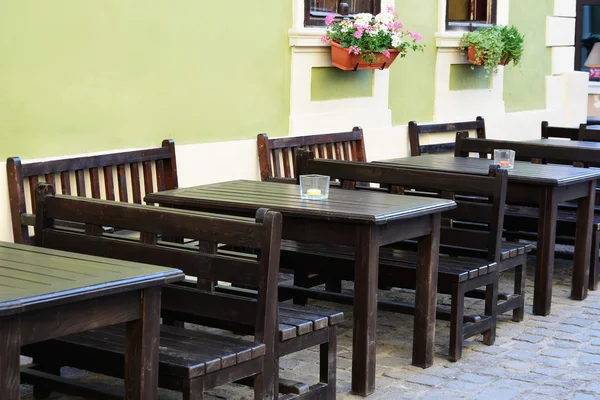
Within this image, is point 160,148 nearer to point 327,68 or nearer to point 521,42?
point 327,68

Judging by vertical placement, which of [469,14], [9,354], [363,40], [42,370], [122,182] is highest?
[469,14]

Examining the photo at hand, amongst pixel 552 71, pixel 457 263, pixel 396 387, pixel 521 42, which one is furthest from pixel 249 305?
pixel 552 71

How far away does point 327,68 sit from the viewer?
737 cm

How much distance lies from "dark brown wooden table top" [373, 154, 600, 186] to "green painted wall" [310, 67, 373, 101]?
3.01ft

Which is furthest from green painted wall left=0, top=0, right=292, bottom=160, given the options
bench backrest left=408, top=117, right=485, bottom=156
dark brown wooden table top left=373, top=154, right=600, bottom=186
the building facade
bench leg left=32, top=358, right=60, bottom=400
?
bench backrest left=408, top=117, right=485, bottom=156

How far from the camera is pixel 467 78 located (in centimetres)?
909

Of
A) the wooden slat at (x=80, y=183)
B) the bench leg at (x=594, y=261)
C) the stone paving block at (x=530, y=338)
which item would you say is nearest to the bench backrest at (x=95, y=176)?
the wooden slat at (x=80, y=183)

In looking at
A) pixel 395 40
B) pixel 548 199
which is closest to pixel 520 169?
pixel 548 199

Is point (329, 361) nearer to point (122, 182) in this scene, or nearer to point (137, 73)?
point (122, 182)

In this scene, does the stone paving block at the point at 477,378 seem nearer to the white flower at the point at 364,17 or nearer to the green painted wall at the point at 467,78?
the white flower at the point at 364,17

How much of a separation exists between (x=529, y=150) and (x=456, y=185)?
2.09 metres

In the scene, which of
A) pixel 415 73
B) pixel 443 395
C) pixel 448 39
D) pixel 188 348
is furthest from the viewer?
pixel 448 39

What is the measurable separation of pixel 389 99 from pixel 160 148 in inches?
106

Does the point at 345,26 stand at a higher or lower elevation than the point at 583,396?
higher
